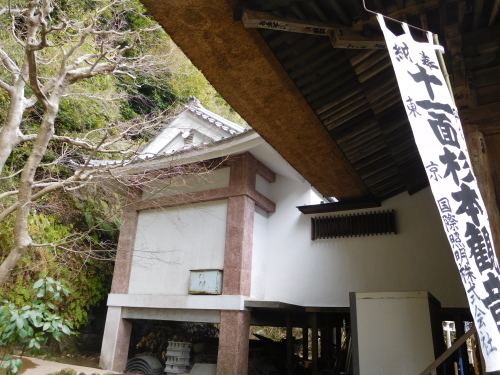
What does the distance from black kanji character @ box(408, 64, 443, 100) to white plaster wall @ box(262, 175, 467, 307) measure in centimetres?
512

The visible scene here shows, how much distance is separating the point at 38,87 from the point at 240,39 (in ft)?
13.9

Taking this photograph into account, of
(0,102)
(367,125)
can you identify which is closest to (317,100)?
(367,125)

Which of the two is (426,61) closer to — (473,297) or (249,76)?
(473,297)

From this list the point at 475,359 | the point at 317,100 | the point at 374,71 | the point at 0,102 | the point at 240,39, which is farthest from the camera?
the point at 0,102

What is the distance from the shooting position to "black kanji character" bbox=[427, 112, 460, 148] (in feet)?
7.89

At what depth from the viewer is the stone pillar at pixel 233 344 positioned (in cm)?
676

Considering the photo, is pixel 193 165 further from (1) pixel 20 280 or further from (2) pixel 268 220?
(1) pixel 20 280

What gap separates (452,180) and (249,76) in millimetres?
2290

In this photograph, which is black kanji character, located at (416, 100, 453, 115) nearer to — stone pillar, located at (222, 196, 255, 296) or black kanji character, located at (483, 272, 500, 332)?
black kanji character, located at (483, 272, 500, 332)

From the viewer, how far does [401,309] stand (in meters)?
4.64

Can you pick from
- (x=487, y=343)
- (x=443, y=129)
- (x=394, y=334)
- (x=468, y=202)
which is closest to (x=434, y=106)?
(x=443, y=129)

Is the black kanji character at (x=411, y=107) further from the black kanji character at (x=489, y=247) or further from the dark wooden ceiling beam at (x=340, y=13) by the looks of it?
the dark wooden ceiling beam at (x=340, y=13)

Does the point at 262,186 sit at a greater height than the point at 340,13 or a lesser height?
greater

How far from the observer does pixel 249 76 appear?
12.7 ft
